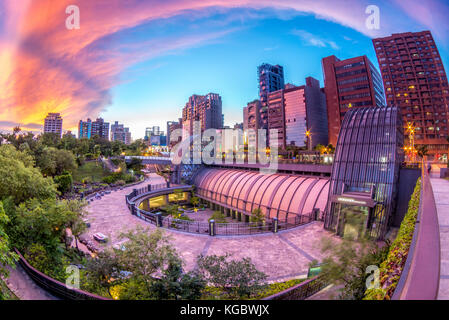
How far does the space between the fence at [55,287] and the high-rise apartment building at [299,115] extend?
390 ft

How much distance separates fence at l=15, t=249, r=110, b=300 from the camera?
9.64m

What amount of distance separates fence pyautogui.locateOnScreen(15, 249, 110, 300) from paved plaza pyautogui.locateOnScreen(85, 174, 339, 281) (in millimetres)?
3194

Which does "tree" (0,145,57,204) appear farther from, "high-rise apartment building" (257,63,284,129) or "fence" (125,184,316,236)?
"high-rise apartment building" (257,63,284,129)

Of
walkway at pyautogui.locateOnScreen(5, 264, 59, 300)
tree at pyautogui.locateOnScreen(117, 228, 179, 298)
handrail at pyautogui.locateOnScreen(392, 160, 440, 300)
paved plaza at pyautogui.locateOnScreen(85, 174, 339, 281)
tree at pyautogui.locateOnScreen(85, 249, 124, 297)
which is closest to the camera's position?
handrail at pyautogui.locateOnScreen(392, 160, 440, 300)

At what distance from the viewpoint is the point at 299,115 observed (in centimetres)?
12119

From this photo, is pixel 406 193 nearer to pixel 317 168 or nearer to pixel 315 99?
pixel 317 168

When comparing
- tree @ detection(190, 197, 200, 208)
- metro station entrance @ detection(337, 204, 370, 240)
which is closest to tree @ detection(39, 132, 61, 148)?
tree @ detection(190, 197, 200, 208)

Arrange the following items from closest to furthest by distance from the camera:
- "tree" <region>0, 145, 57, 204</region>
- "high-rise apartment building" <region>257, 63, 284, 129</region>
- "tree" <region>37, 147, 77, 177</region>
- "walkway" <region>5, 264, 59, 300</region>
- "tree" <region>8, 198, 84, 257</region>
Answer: "walkway" <region>5, 264, 59, 300</region> < "tree" <region>8, 198, 84, 257</region> < "tree" <region>0, 145, 57, 204</region> < "tree" <region>37, 147, 77, 177</region> < "high-rise apartment building" <region>257, 63, 284, 129</region>

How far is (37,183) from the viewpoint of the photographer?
2030cm

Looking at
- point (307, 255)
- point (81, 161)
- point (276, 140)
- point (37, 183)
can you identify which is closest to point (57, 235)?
point (37, 183)

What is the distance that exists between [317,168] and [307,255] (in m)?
17.4

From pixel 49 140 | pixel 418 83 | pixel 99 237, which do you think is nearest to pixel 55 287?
pixel 99 237

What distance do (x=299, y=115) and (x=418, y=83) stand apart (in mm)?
52082

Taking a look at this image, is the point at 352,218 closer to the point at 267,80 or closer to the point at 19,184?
the point at 19,184
